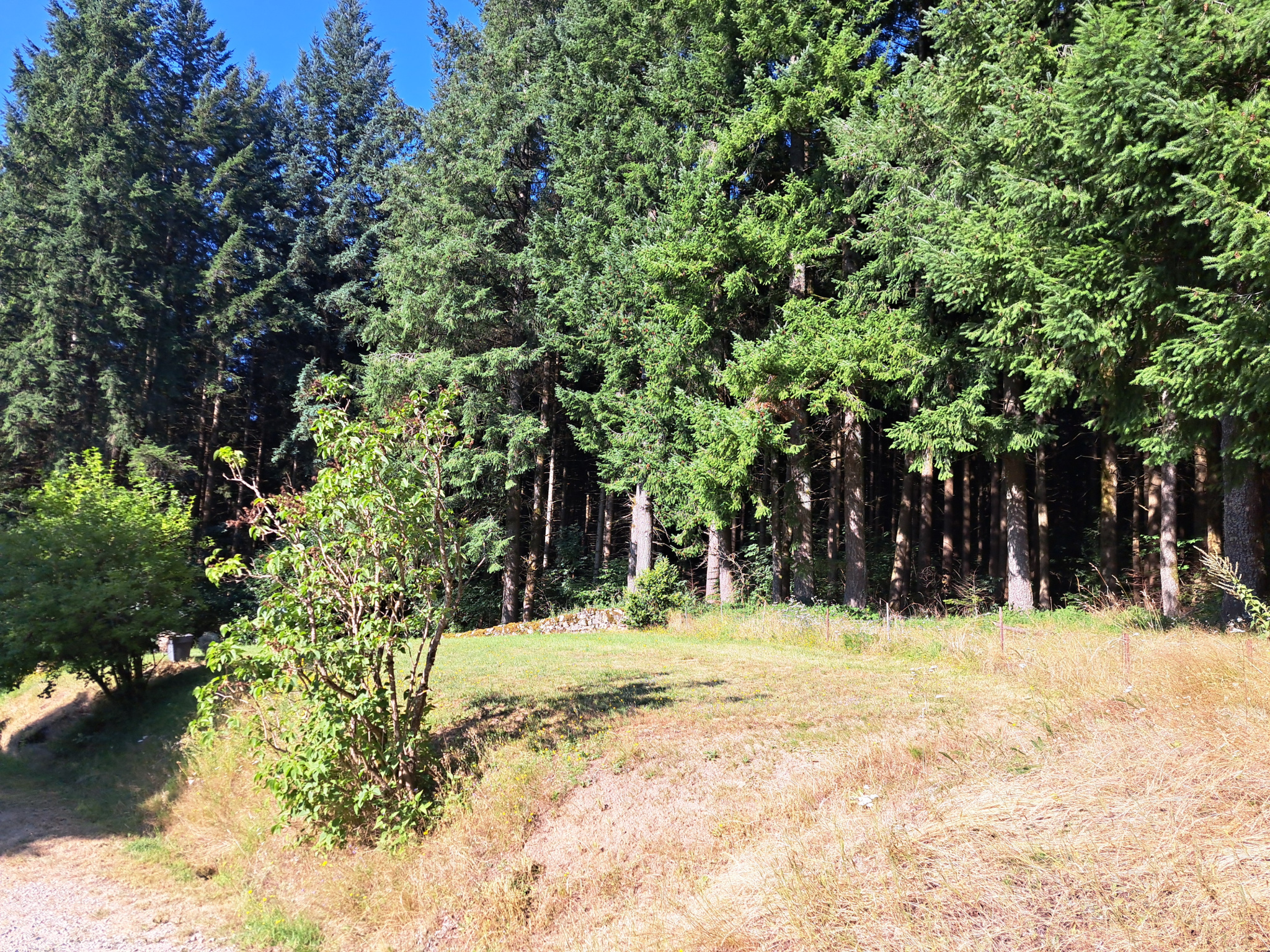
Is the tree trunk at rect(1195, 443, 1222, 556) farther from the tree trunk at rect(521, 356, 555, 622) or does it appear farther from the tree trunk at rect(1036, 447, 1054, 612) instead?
the tree trunk at rect(521, 356, 555, 622)

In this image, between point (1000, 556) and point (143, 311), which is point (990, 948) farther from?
point (143, 311)

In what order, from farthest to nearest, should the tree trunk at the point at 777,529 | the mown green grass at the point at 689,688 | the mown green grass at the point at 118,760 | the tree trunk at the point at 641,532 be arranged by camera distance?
1. the tree trunk at the point at 641,532
2. the tree trunk at the point at 777,529
3. the mown green grass at the point at 118,760
4. the mown green grass at the point at 689,688

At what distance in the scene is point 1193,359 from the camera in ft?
25.4

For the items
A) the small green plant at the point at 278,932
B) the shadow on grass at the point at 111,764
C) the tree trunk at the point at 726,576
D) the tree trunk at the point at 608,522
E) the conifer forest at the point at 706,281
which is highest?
the conifer forest at the point at 706,281

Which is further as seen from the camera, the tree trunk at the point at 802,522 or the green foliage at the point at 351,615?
the tree trunk at the point at 802,522

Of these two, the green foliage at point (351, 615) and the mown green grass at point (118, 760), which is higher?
the green foliage at point (351, 615)

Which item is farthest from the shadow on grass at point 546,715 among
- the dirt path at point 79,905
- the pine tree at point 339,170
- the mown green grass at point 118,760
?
the pine tree at point 339,170

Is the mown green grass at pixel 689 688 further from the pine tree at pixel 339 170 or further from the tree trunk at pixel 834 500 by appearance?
the pine tree at pixel 339 170

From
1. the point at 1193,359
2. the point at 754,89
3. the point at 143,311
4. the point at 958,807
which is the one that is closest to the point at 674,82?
the point at 754,89

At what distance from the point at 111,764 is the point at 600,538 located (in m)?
16.4

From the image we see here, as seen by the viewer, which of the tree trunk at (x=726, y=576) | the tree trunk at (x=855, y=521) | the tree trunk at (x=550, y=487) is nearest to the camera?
the tree trunk at (x=855, y=521)

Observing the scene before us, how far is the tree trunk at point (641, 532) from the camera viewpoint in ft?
65.2

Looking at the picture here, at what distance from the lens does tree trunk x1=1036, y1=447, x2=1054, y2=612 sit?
17.3 meters

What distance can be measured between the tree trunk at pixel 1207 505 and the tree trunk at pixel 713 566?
1019 cm
